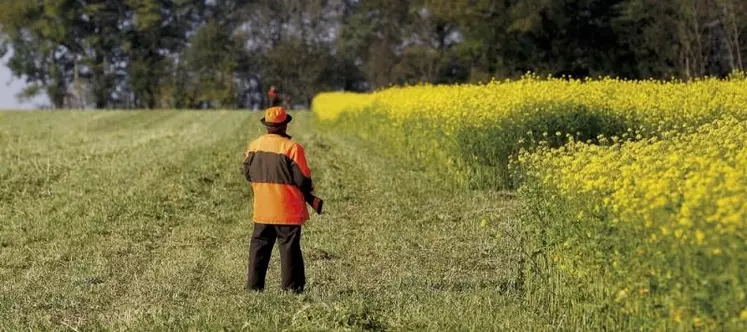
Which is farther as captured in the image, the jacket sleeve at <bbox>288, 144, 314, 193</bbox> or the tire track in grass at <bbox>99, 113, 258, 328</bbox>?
the jacket sleeve at <bbox>288, 144, 314, 193</bbox>

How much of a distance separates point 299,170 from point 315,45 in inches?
2432

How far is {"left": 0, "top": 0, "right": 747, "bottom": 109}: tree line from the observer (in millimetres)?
51906

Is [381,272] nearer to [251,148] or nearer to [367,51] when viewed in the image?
[251,148]

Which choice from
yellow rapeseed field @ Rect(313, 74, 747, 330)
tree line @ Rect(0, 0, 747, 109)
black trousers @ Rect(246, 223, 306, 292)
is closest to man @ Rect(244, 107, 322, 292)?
black trousers @ Rect(246, 223, 306, 292)

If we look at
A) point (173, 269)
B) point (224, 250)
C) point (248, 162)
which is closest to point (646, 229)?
point (248, 162)

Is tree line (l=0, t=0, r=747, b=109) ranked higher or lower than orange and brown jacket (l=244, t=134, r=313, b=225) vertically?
higher

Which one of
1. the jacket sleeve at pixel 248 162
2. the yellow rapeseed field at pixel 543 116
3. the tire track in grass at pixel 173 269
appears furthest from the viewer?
the yellow rapeseed field at pixel 543 116

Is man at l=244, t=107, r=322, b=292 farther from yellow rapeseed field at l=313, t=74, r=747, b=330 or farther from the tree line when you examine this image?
the tree line

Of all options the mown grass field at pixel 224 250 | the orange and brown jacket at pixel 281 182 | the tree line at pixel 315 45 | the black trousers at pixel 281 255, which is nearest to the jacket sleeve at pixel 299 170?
the orange and brown jacket at pixel 281 182

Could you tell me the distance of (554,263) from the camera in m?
8.02

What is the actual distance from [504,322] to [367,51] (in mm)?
64331

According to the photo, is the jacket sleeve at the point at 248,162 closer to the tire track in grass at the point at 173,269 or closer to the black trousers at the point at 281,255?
the black trousers at the point at 281,255

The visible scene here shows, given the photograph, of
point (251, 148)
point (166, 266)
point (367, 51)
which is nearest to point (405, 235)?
point (166, 266)

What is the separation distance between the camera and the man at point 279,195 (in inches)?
338
